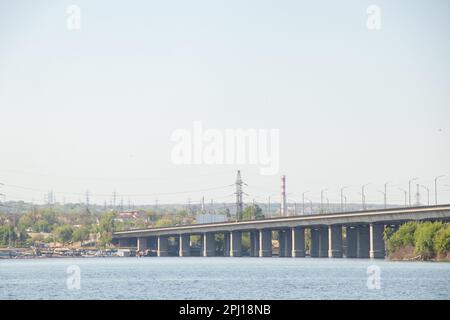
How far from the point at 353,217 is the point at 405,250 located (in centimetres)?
1670

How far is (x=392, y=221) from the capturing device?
18650 cm

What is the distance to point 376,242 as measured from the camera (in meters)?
192

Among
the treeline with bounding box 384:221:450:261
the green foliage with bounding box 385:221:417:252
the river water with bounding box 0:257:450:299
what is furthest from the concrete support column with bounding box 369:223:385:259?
the river water with bounding box 0:257:450:299

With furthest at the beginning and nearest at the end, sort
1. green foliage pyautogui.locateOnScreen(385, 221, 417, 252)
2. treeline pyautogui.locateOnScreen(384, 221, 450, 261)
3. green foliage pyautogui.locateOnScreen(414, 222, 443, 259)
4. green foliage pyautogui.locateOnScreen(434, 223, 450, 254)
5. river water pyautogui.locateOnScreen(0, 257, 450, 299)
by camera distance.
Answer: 1. green foliage pyautogui.locateOnScreen(385, 221, 417, 252)
2. green foliage pyautogui.locateOnScreen(414, 222, 443, 259)
3. treeline pyautogui.locateOnScreen(384, 221, 450, 261)
4. green foliage pyautogui.locateOnScreen(434, 223, 450, 254)
5. river water pyautogui.locateOnScreen(0, 257, 450, 299)

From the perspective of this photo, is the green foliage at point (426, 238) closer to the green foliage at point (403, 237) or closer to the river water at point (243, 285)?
the green foliage at point (403, 237)

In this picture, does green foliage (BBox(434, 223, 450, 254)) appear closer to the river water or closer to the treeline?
the treeline

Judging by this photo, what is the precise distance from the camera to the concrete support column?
191 meters

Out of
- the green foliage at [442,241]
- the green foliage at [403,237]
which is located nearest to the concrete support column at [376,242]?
the green foliage at [403,237]

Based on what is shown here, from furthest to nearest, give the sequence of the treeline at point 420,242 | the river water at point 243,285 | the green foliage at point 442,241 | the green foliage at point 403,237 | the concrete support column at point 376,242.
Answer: the concrete support column at point 376,242 → the green foliage at point 403,237 → the treeline at point 420,242 → the green foliage at point 442,241 → the river water at point 243,285

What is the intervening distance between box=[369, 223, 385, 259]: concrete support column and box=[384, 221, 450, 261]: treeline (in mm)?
3767

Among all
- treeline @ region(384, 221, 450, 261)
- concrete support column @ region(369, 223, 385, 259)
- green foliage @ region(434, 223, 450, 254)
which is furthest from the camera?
concrete support column @ region(369, 223, 385, 259)

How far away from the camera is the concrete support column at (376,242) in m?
191

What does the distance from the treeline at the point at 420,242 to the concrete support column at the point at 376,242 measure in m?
3.77

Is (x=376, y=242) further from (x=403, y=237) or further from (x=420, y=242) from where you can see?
(x=420, y=242)
